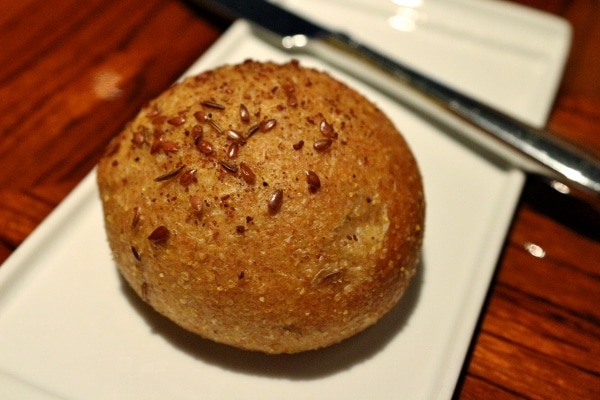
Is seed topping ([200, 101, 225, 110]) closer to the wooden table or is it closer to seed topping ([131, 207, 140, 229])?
seed topping ([131, 207, 140, 229])

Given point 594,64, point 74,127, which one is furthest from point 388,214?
point 594,64

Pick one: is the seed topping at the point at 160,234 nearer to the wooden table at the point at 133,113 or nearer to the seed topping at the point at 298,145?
the seed topping at the point at 298,145

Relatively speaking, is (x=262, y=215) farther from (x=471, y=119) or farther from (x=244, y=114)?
(x=471, y=119)

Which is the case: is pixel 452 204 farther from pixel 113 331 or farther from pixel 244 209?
pixel 113 331

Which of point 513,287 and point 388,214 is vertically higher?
point 513,287

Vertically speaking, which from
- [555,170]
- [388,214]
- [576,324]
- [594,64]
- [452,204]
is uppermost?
[594,64]

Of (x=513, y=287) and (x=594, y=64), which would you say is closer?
(x=513, y=287)
